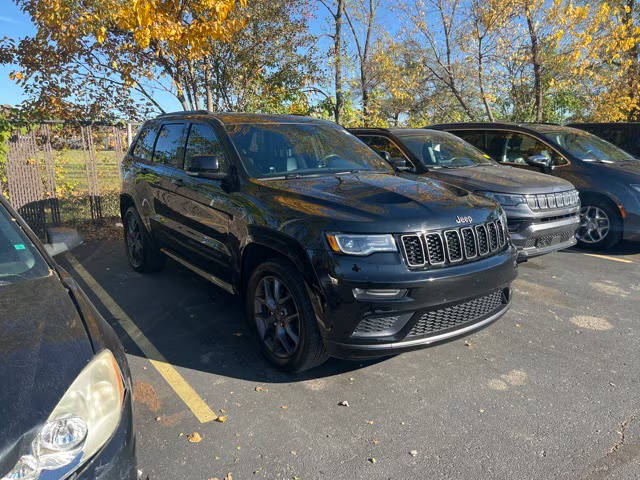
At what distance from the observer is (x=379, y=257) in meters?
2.98

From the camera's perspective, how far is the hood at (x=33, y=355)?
1479 millimetres

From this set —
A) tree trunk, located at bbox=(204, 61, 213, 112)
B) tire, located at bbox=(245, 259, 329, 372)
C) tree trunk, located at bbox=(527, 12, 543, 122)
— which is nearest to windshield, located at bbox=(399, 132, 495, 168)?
tire, located at bbox=(245, 259, 329, 372)

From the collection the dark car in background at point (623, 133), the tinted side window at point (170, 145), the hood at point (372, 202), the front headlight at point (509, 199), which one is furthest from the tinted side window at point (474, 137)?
the tinted side window at point (170, 145)

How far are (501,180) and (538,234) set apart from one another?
790 millimetres

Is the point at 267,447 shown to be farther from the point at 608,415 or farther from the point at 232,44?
the point at 232,44

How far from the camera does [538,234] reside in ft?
18.1

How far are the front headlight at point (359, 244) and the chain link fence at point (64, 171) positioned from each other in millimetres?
6500

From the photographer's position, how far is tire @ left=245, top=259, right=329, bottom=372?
317 centimetres

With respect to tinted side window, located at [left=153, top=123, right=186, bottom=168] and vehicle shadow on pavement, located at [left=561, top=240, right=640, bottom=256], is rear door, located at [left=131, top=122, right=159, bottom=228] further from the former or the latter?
vehicle shadow on pavement, located at [left=561, top=240, right=640, bottom=256]

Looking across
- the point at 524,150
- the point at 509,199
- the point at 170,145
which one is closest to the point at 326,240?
the point at 170,145

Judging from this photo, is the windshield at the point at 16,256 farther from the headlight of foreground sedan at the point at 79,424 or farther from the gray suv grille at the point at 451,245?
the gray suv grille at the point at 451,245

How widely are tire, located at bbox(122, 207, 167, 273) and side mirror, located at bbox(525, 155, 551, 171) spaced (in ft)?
17.0

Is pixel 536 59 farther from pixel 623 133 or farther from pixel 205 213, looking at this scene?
pixel 205 213

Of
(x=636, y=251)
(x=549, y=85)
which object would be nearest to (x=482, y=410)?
Answer: (x=636, y=251)
